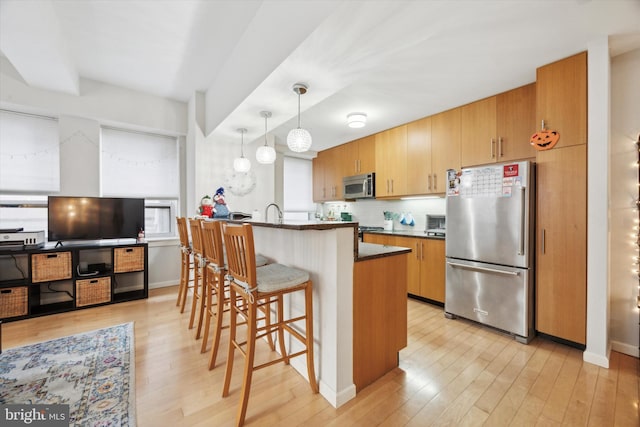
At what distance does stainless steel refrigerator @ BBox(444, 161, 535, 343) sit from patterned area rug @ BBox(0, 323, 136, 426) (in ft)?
9.50

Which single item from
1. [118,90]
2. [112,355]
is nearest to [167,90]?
[118,90]

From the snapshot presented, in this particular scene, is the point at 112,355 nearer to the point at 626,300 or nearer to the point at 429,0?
the point at 429,0

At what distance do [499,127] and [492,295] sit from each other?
1764mm

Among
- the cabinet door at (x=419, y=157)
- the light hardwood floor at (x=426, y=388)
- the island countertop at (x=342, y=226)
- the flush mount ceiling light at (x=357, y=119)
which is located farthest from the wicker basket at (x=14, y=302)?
the cabinet door at (x=419, y=157)

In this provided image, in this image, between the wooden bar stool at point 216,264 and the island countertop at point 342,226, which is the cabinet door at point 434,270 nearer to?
the island countertop at point 342,226

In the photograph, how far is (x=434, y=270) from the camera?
3.20 meters

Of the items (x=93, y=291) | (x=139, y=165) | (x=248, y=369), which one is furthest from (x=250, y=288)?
(x=139, y=165)

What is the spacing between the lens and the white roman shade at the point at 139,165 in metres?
3.62

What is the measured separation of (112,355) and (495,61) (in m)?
3.98

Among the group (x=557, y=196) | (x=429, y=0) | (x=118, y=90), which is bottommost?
(x=557, y=196)

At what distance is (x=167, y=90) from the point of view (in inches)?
144

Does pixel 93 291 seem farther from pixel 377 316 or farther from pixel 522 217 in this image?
pixel 522 217

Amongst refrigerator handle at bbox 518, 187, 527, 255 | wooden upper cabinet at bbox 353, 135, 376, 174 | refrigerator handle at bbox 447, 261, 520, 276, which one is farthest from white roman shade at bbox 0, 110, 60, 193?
refrigerator handle at bbox 518, 187, 527, 255

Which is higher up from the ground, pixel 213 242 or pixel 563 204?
pixel 563 204
